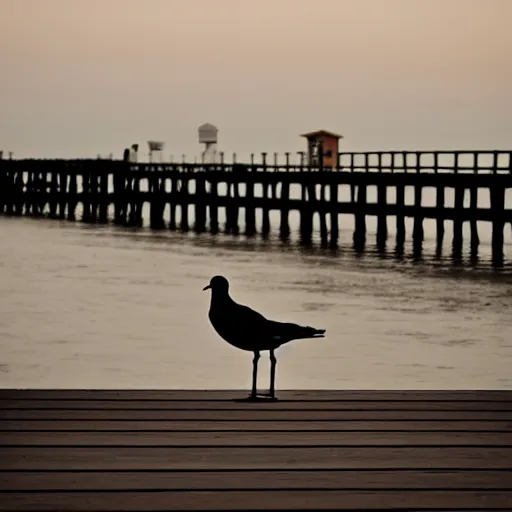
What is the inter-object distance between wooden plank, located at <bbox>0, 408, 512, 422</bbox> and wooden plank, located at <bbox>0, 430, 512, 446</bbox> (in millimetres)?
245

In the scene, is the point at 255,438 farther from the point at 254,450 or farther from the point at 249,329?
the point at 249,329

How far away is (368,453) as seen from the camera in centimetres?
414

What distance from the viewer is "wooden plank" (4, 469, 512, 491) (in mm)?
3725

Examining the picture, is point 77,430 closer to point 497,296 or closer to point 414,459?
point 414,459

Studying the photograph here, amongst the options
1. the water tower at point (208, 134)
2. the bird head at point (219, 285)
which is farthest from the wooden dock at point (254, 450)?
the water tower at point (208, 134)

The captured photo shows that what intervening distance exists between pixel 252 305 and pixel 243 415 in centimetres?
1856

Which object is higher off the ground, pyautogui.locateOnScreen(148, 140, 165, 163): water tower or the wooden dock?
pyautogui.locateOnScreen(148, 140, 165, 163): water tower

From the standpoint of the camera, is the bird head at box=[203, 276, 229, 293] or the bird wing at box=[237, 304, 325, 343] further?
the bird head at box=[203, 276, 229, 293]

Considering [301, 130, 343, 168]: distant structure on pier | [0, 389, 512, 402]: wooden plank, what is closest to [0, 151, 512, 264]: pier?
[301, 130, 343, 168]: distant structure on pier

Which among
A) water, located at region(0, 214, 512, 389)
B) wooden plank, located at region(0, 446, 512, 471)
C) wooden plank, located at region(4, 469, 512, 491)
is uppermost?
wooden plank, located at region(0, 446, 512, 471)

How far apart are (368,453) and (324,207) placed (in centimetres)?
4206

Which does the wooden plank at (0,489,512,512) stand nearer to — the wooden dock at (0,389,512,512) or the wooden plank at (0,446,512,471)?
the wooden dock at (0,389,512,512)

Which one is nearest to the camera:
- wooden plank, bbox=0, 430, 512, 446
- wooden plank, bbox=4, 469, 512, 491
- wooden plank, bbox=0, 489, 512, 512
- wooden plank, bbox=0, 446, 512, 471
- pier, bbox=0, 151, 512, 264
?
wooden plank, bbox=0, 489, 512, 512

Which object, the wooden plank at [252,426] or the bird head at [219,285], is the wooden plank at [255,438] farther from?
the bird head at [219,285]
